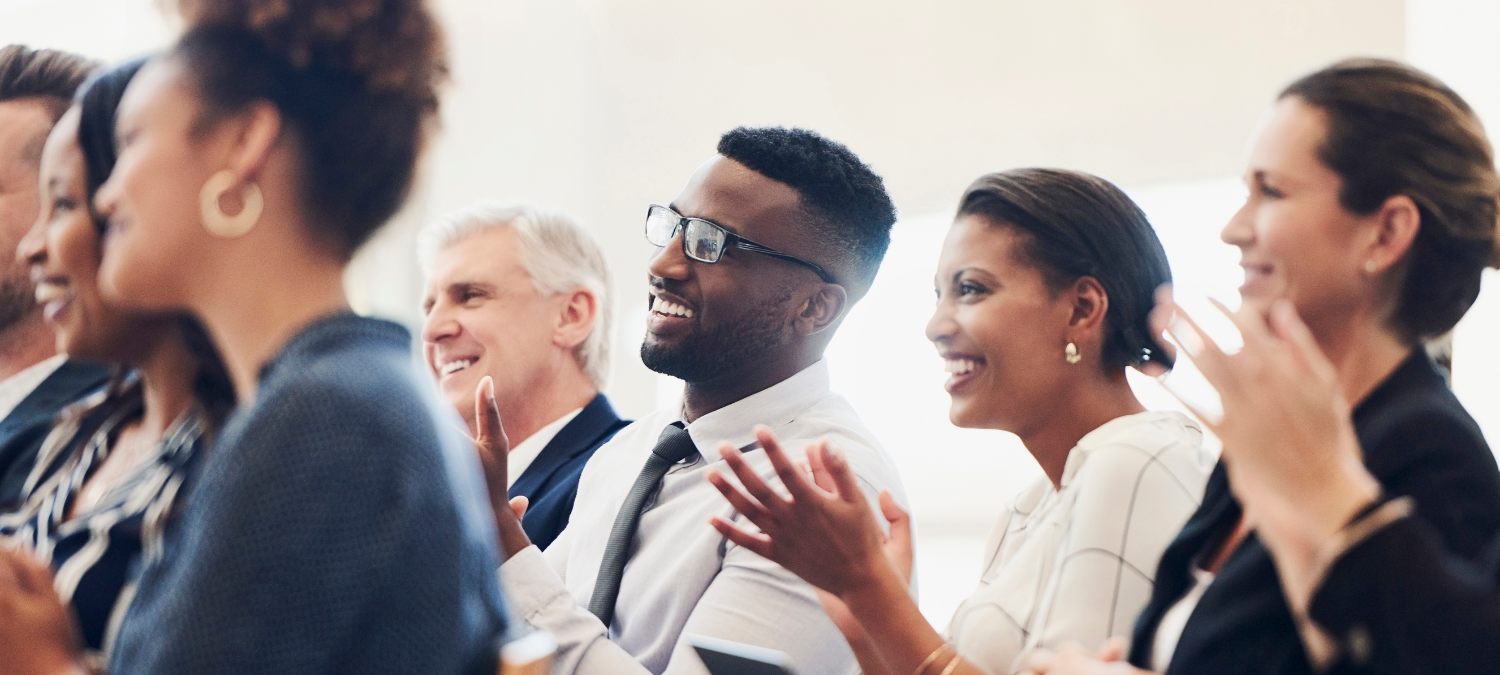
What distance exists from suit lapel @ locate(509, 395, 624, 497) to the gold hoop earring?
1701 mm

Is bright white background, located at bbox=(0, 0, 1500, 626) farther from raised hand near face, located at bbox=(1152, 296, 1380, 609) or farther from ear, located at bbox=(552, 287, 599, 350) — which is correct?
raised hand near face, located at bbox=(1152, 296, 1380, 609)

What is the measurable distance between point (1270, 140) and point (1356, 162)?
0.11 meters

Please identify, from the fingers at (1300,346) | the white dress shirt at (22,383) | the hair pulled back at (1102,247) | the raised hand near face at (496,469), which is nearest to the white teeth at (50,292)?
the raised hand near face at (496,469)

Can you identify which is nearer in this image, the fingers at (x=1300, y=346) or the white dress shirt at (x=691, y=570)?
the fingers at (x=1300, y=346)

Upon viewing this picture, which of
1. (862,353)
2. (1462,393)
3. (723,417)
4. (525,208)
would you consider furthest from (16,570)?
(862,353)

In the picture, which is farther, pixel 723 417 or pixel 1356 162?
pixel 723 417

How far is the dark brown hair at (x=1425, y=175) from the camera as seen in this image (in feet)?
4.41

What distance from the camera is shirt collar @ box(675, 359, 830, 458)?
89.6 inches

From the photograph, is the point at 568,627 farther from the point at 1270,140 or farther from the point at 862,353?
the point at 862,353

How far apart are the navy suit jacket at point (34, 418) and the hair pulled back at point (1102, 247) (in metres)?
1.41

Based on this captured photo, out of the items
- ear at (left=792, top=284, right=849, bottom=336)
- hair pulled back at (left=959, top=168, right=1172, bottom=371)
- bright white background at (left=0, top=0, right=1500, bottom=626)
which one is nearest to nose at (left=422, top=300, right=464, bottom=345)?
ear at (left=792, top=284, right=849, bottom=336)

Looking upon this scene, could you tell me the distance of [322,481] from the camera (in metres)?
0.89

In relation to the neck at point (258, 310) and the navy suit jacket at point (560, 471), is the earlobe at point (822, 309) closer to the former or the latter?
the navy suit jacket at point (560, 471)

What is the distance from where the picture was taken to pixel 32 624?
0.92m
